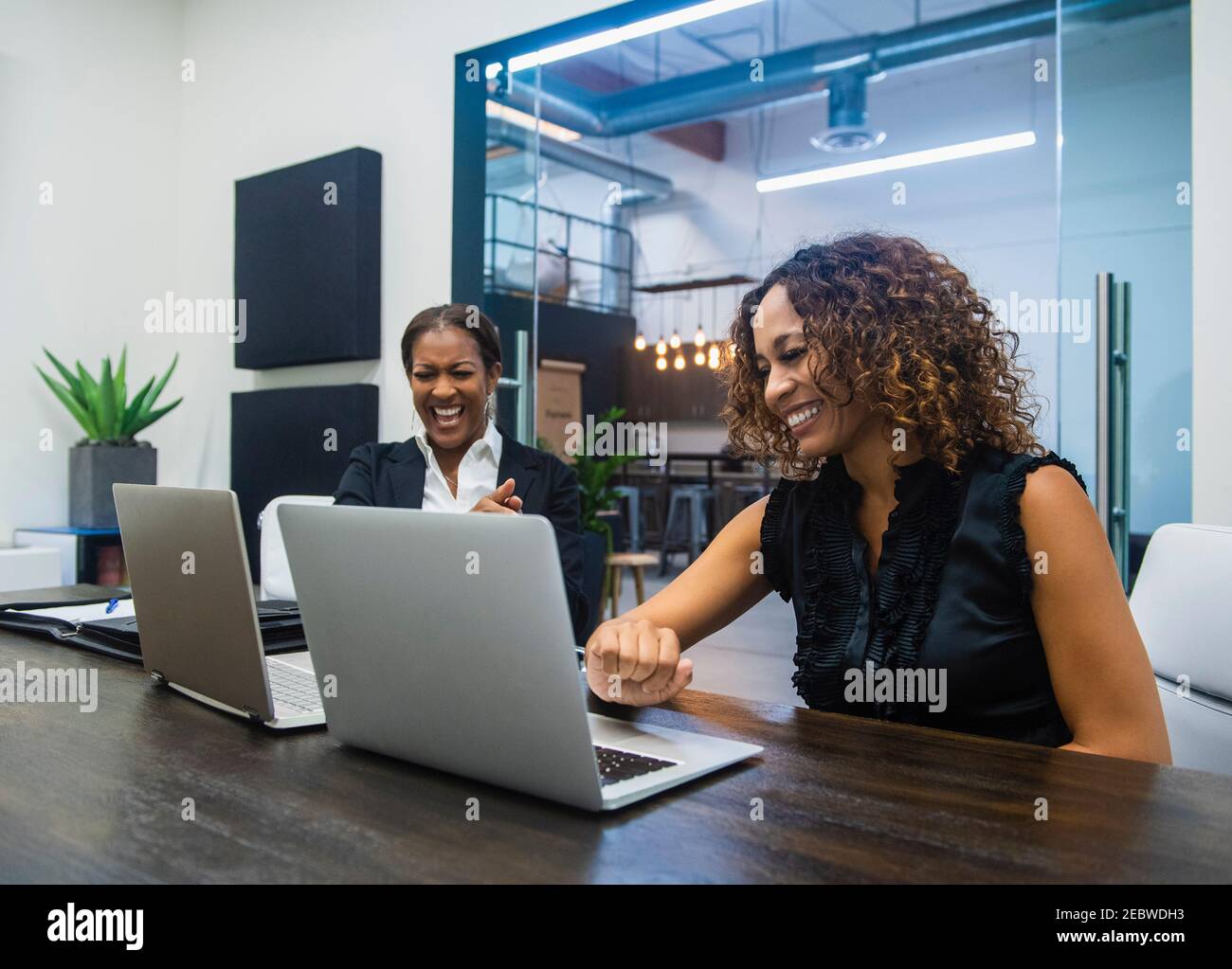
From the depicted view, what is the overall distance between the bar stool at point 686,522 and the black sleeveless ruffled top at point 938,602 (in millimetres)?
8292

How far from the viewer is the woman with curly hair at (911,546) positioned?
1248 mm

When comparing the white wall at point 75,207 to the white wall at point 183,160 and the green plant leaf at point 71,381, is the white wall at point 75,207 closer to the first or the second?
the white wall at point 183,160

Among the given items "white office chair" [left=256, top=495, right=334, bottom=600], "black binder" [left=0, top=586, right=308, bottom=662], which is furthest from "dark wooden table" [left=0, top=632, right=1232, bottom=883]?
"white office chair" [left=256, top=495, right=334, bottom=600]

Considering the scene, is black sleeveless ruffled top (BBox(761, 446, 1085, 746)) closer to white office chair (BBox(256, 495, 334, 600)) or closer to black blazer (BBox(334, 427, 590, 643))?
black blazer (BBox(334, 427, 590, 643))

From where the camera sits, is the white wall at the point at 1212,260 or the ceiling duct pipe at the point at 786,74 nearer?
the white wall at the point at 1212,260

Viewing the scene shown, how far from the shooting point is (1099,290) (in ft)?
8.30

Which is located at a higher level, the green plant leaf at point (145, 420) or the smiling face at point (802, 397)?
the green plant leaf at point (145, 420)

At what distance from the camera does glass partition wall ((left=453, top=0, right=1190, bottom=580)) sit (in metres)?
2.55

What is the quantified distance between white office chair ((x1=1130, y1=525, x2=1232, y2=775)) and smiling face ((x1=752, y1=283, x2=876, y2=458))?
1.43ft

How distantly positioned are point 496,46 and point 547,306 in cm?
799

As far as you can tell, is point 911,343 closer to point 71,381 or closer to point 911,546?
point 911,546

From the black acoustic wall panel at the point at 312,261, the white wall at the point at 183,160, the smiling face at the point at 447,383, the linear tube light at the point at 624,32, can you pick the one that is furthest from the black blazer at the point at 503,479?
the linear tube light at the point at 624,32
